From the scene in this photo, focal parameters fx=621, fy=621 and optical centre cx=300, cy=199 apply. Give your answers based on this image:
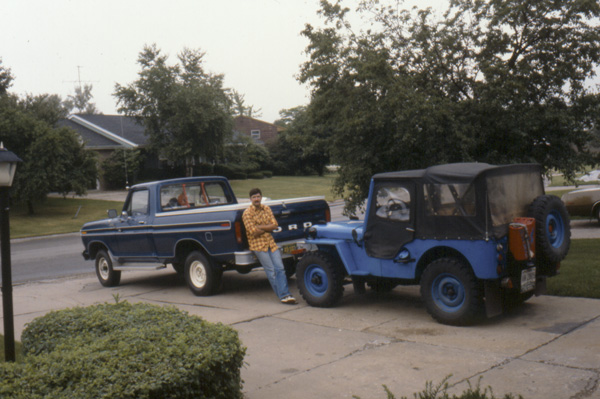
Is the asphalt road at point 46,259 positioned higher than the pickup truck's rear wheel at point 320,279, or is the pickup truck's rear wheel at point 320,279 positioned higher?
the pickup truck's rear wheel at point 320,279

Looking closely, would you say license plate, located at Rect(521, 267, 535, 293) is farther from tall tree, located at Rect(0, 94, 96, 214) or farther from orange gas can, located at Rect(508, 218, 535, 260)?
tall tree, located at Rect(0, 94, 96, 214)

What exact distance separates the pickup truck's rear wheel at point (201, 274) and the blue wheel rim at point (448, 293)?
13.0ft

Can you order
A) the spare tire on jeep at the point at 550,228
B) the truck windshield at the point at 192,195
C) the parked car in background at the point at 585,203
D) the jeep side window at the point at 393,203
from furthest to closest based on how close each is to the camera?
the parked car in background at the point at 585,203, the truck windshield at the point at 192,195, the jeep side window at the point at 393,203, the spare tire on jeep at the point at 550,228

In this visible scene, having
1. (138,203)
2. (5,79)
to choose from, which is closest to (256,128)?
(5,79)

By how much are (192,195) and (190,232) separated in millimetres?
1484

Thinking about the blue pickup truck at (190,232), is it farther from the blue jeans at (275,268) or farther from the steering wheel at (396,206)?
the steering wheel at (396,206)

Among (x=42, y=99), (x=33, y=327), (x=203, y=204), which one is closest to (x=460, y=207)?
(x=33, y=327)

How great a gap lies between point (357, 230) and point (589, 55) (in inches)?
297

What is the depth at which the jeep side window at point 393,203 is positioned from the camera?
312 inches

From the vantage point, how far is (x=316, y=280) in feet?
29.2

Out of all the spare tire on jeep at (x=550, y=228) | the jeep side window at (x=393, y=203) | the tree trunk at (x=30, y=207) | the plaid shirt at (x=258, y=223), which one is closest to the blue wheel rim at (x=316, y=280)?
the plaid shirt at (x=258, y=223)

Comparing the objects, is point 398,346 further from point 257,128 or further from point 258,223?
A: point 257,128

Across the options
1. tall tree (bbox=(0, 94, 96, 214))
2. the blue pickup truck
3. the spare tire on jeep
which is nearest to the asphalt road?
the blue pickup truck

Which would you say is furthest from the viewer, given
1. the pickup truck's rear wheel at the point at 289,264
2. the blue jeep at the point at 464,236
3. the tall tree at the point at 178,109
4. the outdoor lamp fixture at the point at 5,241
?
the tall tree at the point at 178,109
